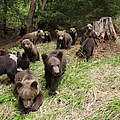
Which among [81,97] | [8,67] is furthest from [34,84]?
[8,67]

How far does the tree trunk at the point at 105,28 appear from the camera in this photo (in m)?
11.9

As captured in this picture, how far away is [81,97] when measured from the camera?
679 cm

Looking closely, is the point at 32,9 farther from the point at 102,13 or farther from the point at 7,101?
the point at 7,101

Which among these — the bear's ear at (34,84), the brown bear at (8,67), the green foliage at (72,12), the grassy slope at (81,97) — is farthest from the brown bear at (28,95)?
the green foliage at (72,12)

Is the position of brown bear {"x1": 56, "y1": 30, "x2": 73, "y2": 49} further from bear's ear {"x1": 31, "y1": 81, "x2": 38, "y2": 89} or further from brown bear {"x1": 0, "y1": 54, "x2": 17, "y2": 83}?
bear's ear {"x1": 31, "y1": 81, "x2": 38, "y2": 89}

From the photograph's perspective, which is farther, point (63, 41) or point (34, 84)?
point (63, 41)

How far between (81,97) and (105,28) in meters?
5.99

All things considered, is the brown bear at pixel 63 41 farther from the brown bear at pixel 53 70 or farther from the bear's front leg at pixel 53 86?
the bear's front leg at pixel 53 86

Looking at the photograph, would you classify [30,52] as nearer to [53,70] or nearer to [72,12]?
[53,70]

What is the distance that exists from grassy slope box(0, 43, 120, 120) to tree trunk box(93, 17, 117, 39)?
3.26 metres

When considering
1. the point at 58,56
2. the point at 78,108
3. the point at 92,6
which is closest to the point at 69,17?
→ the point at 92,6

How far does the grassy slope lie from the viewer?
20.0 ft

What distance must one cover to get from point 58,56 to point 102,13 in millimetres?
6946

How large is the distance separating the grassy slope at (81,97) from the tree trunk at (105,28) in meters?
3.26
